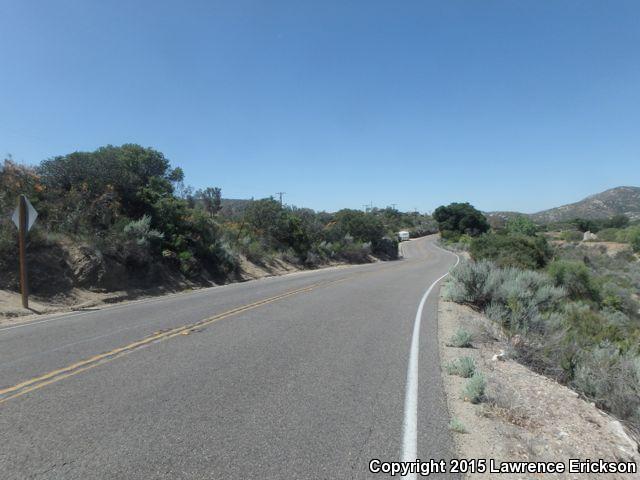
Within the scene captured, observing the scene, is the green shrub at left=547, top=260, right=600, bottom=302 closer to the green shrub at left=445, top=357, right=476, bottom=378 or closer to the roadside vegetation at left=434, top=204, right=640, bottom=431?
the roadside vegetation at left=434, top=204, right=640, bottom=431

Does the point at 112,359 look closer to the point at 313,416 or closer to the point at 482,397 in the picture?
the point at 313,416

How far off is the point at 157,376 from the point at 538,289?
12247 mm

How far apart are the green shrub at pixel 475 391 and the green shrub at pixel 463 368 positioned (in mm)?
751

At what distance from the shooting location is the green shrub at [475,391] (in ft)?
18.2

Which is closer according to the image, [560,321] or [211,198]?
[560,321]

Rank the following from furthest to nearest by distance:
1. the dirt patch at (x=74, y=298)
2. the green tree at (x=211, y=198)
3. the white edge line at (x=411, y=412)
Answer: the green tree at (x=211, y=198)
the dirt patch at (x=74, y=298)
the white edge line at (x=411, y=412)

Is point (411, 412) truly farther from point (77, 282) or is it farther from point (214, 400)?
point (77, 282)

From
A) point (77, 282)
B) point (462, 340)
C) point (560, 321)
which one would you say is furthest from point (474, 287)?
point (77, 282)

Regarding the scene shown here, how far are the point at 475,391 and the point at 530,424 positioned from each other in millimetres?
698

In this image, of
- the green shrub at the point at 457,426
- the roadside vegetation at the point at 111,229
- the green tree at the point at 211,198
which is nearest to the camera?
the green shrub at the point at 457,426

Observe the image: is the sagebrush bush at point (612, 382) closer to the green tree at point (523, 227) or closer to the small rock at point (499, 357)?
the small rock at point (499, 357)

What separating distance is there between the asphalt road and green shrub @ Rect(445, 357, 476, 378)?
10.0 inches

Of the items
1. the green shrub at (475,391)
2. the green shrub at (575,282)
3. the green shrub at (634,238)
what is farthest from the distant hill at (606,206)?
the green shrub at (475,391)

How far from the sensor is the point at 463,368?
21.5 feet
